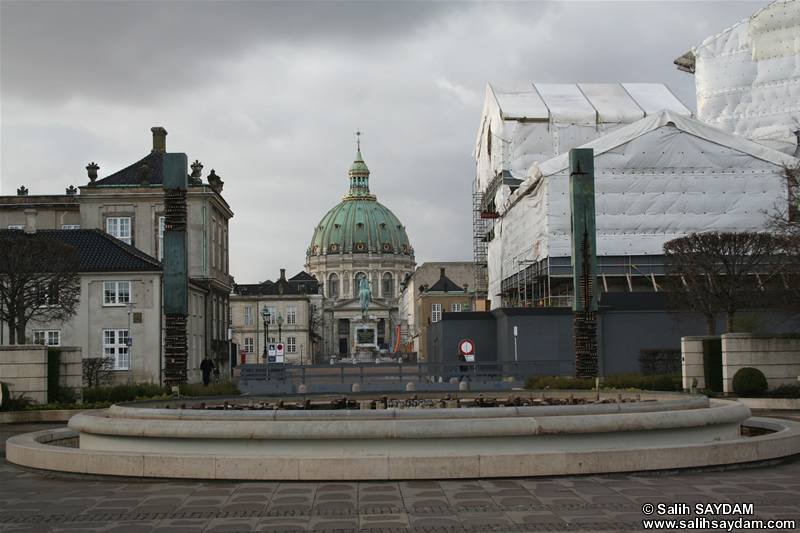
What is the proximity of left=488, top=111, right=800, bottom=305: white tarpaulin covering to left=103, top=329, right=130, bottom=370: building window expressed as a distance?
876 inches

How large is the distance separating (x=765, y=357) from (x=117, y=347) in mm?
31426

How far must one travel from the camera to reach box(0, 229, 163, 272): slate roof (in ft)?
147

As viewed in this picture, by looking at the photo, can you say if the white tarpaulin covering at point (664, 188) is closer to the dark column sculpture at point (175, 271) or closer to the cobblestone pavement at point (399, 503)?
the dark column sculpture at point (175, 271)


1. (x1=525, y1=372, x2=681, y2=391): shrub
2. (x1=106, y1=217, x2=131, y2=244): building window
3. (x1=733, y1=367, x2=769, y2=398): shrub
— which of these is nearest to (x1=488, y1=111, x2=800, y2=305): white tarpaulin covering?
(x1=525, y1=372, x2=681, y2=391): shrub

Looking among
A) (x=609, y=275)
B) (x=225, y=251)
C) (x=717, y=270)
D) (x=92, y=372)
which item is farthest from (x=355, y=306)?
(x=92, y=372)

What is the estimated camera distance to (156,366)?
4472 centimetres

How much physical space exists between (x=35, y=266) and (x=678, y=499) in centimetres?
2789

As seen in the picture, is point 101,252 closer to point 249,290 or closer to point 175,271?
point 175,271

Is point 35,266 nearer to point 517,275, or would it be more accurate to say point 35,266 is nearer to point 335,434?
point 335,434

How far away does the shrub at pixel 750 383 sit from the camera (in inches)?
951

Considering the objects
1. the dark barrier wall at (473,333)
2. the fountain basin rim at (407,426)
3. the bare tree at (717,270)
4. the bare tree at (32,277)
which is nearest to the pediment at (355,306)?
the dark barrier wall at (473,333)

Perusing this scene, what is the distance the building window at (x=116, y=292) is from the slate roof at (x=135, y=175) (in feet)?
44.7

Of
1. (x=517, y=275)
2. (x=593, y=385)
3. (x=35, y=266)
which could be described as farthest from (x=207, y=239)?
(x=593, y=385)

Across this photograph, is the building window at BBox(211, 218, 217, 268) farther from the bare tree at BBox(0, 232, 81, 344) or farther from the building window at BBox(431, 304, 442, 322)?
the building window at BBox(431, 304, 442, 322)
